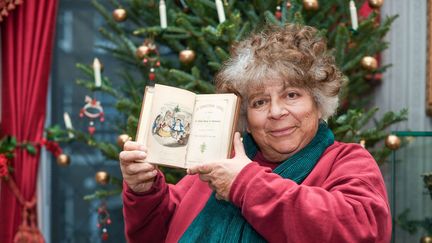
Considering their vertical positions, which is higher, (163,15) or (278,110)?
(163,15)

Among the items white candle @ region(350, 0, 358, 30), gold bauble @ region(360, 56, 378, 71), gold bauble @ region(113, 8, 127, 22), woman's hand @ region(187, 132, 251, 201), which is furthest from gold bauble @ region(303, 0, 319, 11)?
woman's hand @ region(187, 132, 251, 201)

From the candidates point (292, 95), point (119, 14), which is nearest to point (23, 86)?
point (119, 14)

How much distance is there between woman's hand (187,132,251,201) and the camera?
Answer: 1.51 meters

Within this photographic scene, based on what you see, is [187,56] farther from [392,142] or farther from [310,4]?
[392,142]

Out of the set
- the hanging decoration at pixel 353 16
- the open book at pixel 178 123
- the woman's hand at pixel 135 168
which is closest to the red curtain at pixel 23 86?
the hanging decoration at pixel 353 16

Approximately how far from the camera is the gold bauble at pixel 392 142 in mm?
3012

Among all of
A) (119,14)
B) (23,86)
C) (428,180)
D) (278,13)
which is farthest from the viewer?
(23,86)

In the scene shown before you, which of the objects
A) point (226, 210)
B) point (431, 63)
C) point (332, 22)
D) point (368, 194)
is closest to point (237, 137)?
point (226, 210)

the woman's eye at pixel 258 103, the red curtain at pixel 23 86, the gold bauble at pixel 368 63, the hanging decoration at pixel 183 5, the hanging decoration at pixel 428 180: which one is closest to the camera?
the woman's eye at pixel 258 103

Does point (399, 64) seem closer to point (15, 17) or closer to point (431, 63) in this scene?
point (431, 63)

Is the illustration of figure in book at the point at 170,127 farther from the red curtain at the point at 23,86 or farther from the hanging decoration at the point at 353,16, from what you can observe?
the red curtain at the point at 23,86

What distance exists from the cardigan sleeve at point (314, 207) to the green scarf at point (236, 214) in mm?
99

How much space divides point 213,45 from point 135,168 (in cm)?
175

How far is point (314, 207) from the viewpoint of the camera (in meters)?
1.42
